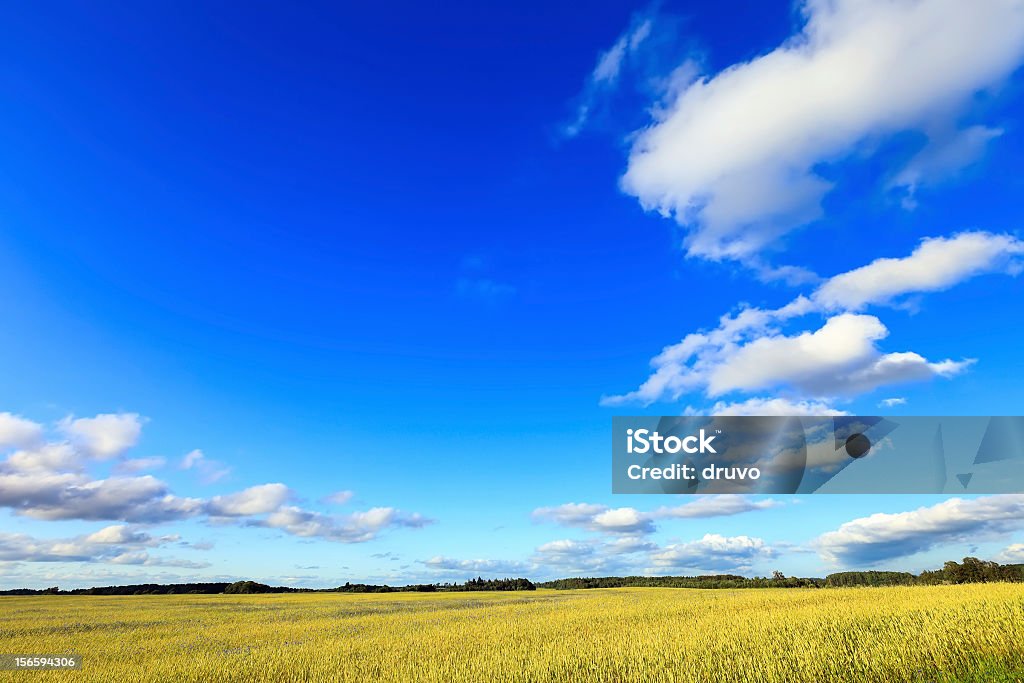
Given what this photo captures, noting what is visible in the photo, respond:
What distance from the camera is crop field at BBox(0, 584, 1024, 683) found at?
19125mm

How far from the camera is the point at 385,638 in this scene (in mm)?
31734

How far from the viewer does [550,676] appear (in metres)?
20.0

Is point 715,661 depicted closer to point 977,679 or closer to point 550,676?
point 550,676

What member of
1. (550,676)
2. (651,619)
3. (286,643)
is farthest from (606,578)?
(550,676)

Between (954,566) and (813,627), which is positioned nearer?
(813,627)

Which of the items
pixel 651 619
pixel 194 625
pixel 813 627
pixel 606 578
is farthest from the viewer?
pixel 606 578

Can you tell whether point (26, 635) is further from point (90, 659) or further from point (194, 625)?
point (90, 659)

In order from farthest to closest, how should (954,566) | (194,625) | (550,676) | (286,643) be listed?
(954,566) < (194,625) < (286,643) < (550,676)

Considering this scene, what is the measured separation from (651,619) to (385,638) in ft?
51.1

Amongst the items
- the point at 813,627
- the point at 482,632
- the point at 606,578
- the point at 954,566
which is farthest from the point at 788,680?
the point at 606,578

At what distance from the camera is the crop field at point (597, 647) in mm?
19125

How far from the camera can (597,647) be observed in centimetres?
2441

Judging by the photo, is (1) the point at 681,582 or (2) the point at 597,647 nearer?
(2) the point at 597,647

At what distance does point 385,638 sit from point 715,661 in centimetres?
1793
